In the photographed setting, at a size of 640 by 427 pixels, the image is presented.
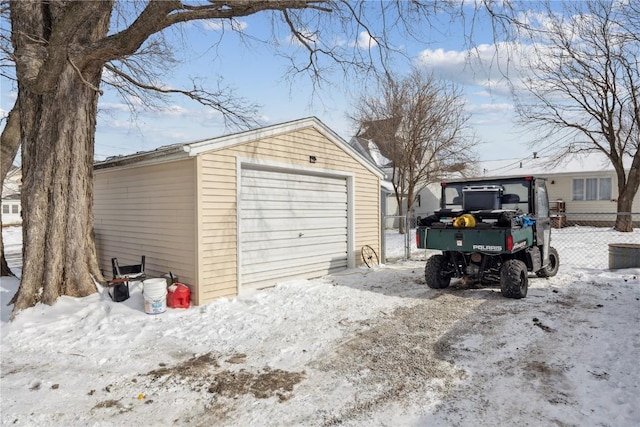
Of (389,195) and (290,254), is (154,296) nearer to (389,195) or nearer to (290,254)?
(290,254)

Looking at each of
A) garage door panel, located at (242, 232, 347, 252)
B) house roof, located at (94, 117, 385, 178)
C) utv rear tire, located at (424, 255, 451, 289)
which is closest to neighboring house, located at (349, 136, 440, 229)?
garage door panel, located at (242, 232, 347, 252)

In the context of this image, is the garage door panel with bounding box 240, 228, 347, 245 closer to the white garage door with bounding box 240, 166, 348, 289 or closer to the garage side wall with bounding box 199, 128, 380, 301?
the white garage door with bounding box 240, 166, 348, 289

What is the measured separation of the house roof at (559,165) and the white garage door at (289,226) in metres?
15.5

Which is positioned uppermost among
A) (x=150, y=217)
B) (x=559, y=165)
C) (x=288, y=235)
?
(x=559, y=165)

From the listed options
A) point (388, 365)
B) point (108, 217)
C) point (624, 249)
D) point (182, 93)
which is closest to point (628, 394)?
point (388, 365)

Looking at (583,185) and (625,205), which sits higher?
(583,185)

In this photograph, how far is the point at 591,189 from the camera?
20.3 m

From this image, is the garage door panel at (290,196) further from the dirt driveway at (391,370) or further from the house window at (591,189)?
the house window at (591,189)

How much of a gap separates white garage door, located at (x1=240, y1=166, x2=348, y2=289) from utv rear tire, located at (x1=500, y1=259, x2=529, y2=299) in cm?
399

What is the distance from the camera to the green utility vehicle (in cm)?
645

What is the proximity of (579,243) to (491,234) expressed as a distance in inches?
369

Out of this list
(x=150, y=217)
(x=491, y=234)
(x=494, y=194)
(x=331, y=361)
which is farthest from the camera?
(x=150, y=217)

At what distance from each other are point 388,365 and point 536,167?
73.6ft

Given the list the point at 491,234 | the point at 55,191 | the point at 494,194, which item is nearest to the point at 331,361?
the point at 491,234
